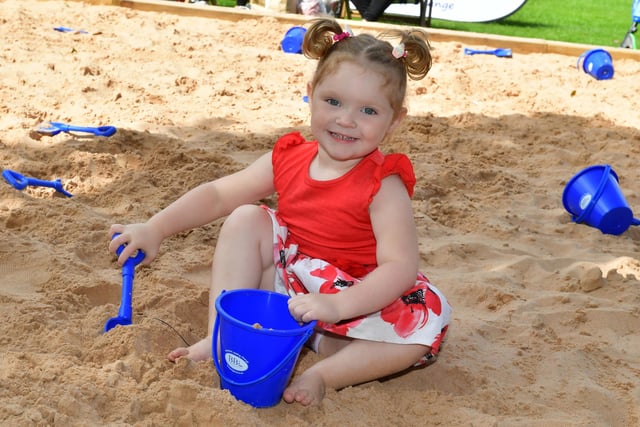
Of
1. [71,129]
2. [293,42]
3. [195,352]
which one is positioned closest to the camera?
[195,352]

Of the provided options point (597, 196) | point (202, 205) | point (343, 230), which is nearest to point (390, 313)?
point (343, 230)

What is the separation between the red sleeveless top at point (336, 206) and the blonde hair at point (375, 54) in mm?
177

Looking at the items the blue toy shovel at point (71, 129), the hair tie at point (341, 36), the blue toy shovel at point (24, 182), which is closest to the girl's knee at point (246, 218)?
the hair tie at point (341, 36)

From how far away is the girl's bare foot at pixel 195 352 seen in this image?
191 cm

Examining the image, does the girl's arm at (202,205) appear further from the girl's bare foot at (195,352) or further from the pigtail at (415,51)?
the pigtail at (415,51)

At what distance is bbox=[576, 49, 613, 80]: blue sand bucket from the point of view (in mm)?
5312

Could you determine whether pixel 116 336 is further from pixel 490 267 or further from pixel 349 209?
pixel 490 267

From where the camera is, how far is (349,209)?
81.7 inches

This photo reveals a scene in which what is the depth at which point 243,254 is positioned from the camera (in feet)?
6.85

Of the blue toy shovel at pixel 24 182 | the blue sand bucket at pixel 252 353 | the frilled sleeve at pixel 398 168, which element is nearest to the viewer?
the blue sand bucket at pixel 252 353

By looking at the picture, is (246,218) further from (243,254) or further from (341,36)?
(341,36)

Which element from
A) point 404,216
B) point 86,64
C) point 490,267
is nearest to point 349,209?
point 404,216

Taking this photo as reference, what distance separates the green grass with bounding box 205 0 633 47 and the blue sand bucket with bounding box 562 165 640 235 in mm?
6049

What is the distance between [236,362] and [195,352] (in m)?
0.23
